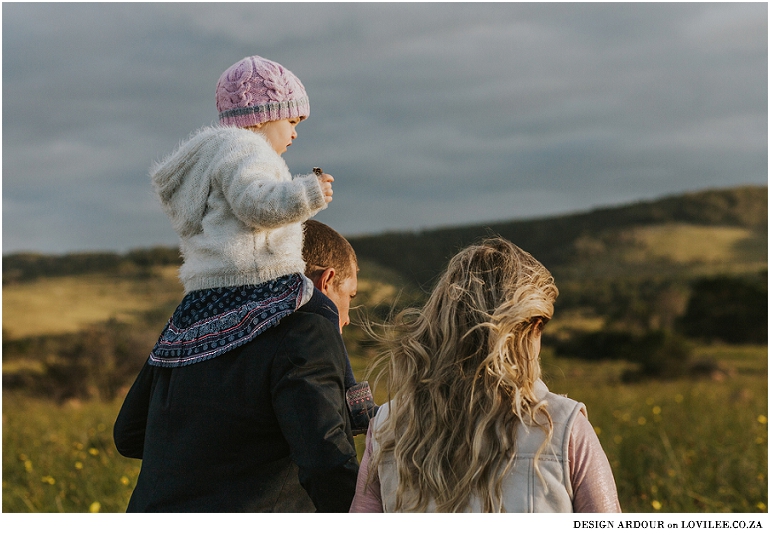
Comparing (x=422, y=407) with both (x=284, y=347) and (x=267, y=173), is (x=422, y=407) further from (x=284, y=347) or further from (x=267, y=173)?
(x=267, y=173)

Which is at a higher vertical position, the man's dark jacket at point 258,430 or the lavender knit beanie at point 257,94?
the lavender knit beanie at point 257,94

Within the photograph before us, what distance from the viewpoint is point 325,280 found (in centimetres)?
216

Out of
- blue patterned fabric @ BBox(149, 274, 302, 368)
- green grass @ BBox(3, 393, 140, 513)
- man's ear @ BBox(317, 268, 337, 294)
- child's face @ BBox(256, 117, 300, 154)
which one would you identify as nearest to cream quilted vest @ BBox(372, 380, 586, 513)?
blue patterned fabric @ BBox(149, 274, 302, 368)

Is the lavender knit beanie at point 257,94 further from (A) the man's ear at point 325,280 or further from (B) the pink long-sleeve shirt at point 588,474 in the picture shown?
(B) the pink long-sleeve shirt at point 588,474

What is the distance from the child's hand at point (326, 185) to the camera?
1.84 m

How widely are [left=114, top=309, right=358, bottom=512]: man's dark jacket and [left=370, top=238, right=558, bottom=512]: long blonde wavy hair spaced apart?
0.14 meters

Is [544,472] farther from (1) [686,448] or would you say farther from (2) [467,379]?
(1) [686,448]

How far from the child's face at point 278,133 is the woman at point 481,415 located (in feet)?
2.33

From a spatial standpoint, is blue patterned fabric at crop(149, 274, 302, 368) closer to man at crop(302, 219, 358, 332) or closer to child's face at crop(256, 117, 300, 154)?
man at crop(302, 219, 358, 332)

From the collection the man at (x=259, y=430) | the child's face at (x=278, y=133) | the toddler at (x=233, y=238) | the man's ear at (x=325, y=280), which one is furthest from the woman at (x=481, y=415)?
the child's face at (x=278, y=133)

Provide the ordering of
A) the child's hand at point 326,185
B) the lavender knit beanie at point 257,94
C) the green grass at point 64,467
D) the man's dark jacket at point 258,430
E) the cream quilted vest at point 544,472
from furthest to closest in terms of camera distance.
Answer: the green grass at point 64,467 → the lavender knit beanie at point 257,94 → the child's hand at point 326,185 → the man's dark jacket at point 258,430 → the cream quilted vest at point 544,472

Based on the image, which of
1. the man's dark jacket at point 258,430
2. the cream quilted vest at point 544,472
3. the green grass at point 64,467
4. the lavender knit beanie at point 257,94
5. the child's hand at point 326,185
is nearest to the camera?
the cream quilted vest at point 544,472

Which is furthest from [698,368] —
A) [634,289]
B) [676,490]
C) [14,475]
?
[14,475]

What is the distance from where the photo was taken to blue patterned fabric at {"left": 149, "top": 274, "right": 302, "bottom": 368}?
1.80 m
